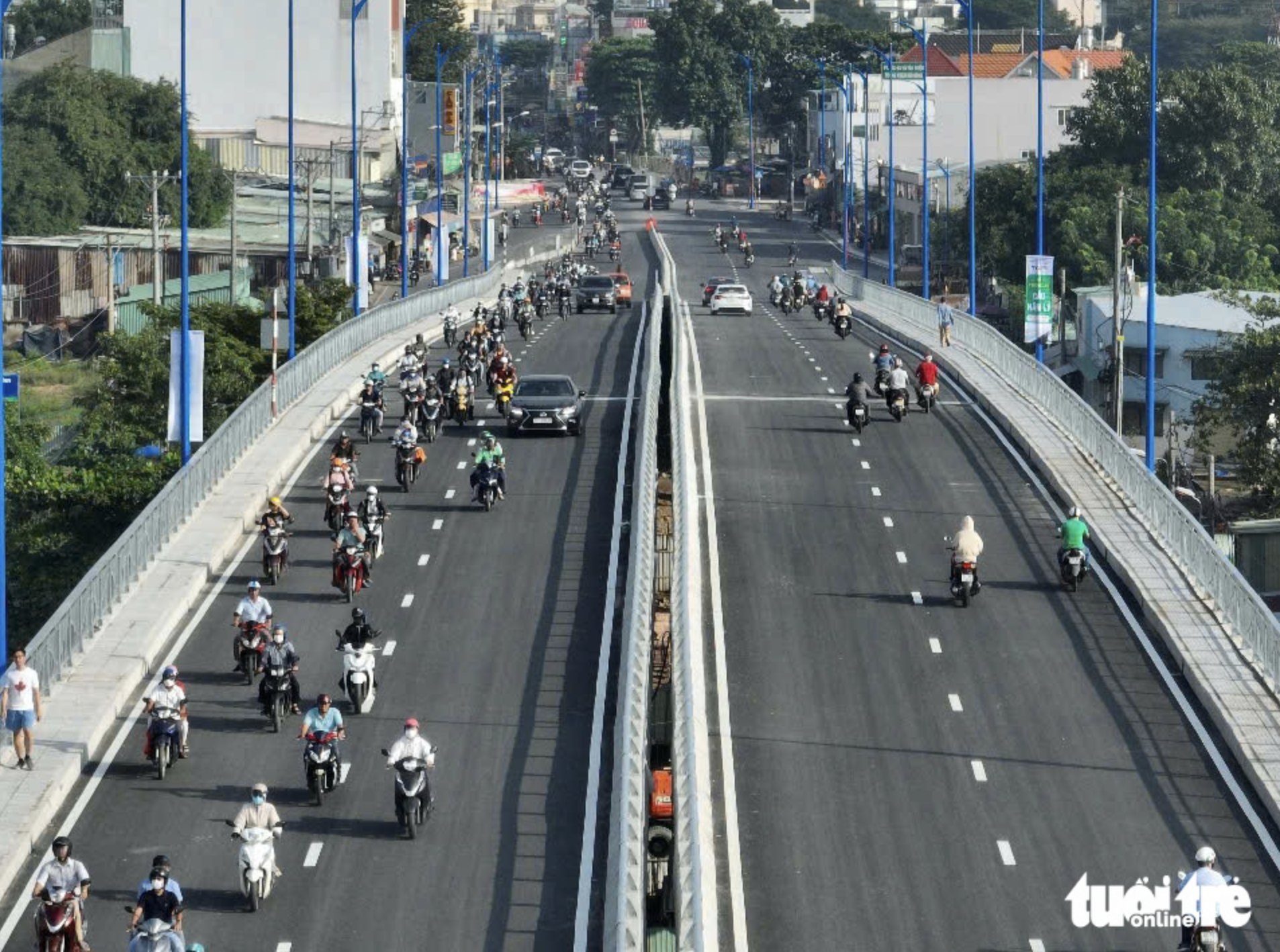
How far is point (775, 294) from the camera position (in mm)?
88438

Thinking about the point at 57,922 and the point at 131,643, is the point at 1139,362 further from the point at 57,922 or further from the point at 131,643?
the point at 57,922

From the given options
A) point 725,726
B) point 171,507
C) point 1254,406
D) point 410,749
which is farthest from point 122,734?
point 1254,406

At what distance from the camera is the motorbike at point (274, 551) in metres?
36.0

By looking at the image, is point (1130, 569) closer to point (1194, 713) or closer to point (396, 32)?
point (1194, 713)

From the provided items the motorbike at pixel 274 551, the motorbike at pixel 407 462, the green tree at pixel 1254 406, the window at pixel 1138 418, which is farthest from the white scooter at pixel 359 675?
the window at pixel 1138 418

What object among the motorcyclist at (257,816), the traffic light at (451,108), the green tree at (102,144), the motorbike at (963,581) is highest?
the traffic light at (451,108)

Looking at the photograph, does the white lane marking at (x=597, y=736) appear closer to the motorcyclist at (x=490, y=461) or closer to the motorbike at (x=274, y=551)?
the motorcyclist at (x=490, y=461)

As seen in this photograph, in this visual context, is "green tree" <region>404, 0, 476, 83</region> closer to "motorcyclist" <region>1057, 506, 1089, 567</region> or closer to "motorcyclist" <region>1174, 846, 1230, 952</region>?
"motorcyclist" <region>1057, 506, 1089, 567</region>

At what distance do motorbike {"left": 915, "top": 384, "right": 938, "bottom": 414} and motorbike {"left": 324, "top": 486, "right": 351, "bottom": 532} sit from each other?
17663 mm

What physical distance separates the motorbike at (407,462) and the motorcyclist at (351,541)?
7650 millimetres

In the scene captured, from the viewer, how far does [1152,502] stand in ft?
129

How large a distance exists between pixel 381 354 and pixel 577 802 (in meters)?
38.9

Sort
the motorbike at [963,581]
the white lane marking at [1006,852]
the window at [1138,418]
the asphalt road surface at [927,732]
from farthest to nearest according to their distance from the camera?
1. the window at [1138,418]
2. the motorbike at [963,581]
3. the white lane marking at [1006,852]
4. the asphalt road surface at [927,732]

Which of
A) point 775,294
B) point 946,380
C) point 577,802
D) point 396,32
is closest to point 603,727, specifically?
point 577,802
